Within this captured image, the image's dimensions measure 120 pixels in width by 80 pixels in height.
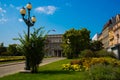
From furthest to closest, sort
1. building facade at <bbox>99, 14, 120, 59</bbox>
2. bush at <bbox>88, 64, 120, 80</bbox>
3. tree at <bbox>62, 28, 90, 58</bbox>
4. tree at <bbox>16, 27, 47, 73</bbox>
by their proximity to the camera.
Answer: tree at <bbox>62, 28, 90, 58</bbox> → building facade at <bbox>99, 14, 120, 59</bbox> → tree at <bbox>16, 27, 47, 73</bbox> → bush at <bbox>88, 64, 120, 80</bbox>

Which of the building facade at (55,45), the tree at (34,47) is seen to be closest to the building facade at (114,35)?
the tree at (34,47)

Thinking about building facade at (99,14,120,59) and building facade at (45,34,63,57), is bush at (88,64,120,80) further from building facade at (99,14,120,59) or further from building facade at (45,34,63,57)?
building facade at (45,34,63,57)

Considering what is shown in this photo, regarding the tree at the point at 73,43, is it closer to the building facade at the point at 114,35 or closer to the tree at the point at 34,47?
the building facade at the point at 114,35

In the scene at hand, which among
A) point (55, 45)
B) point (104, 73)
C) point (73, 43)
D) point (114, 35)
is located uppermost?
point (55, 45)

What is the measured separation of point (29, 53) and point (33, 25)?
303 centimetres

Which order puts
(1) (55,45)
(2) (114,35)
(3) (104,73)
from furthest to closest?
(1) (55,45)
(2) (114,35)
(3) (104,73)

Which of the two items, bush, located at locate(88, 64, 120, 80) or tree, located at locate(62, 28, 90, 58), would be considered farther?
tree, located at locate(62, 28, 90, 58)

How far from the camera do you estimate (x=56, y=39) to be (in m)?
158

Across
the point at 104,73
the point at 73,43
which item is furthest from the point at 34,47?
the point at 73,43

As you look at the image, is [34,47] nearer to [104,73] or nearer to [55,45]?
[104,73]

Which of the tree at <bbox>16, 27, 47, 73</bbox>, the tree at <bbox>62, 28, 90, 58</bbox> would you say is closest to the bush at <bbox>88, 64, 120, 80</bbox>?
the tree at <bbox>16, 27, 47, 73</bbox>

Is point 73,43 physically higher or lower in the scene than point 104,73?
higher

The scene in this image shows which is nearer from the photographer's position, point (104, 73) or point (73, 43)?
point (104, 73)

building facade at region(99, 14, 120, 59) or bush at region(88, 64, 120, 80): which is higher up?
building facade at region(99, 14, 120, 59)
